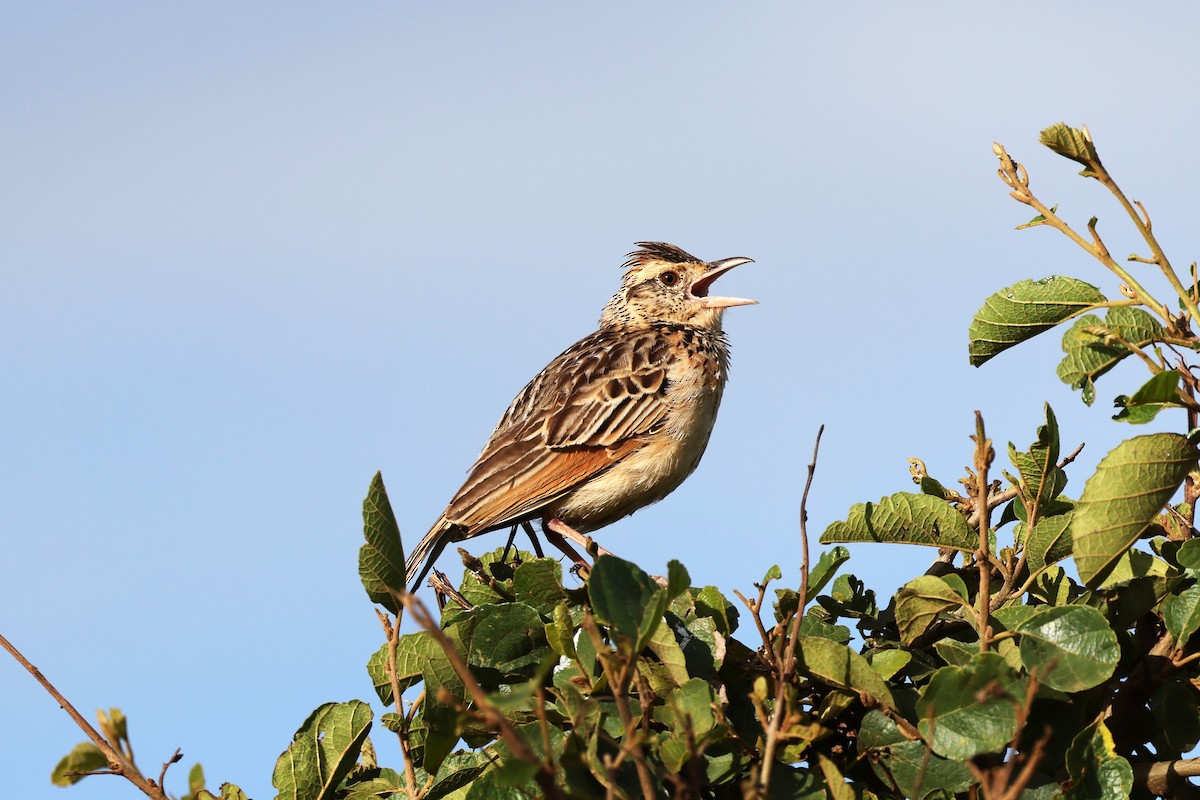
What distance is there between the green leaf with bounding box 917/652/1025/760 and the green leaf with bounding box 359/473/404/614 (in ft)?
3.55

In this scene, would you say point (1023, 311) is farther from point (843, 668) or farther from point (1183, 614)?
point (843, 668)

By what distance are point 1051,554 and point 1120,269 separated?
73cm

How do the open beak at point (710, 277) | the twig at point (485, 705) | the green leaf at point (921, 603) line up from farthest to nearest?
the open beak at point (710, 277) < the green leaf at point (921, 603) < the twig at point (485, 705)

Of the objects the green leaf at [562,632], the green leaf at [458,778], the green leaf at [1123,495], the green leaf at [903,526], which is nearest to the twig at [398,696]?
the green leaf at [458,778]

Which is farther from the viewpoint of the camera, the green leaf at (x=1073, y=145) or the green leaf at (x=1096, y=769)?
the green leaf at (x=1073, y=145)

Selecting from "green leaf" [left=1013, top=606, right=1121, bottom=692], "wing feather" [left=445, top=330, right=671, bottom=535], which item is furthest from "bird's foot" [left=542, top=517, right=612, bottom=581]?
"green leaf" [left=1013, top=606, right=1121, bottom=692]

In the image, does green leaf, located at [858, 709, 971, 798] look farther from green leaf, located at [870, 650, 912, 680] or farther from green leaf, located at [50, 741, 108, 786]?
green leaf, located at [50, 741, 108, 786]

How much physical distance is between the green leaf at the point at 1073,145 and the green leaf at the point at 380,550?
169 cm

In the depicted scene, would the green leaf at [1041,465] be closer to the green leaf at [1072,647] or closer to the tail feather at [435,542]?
the green leaf at [1072,647]

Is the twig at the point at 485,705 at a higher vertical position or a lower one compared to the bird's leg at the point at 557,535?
lower

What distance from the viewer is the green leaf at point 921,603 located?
3008 mm

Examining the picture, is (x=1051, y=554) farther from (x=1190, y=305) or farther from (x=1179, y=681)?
(x=1190, y=305)

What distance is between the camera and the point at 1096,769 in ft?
8.54

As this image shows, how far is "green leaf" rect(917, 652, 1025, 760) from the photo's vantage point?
241 cm
